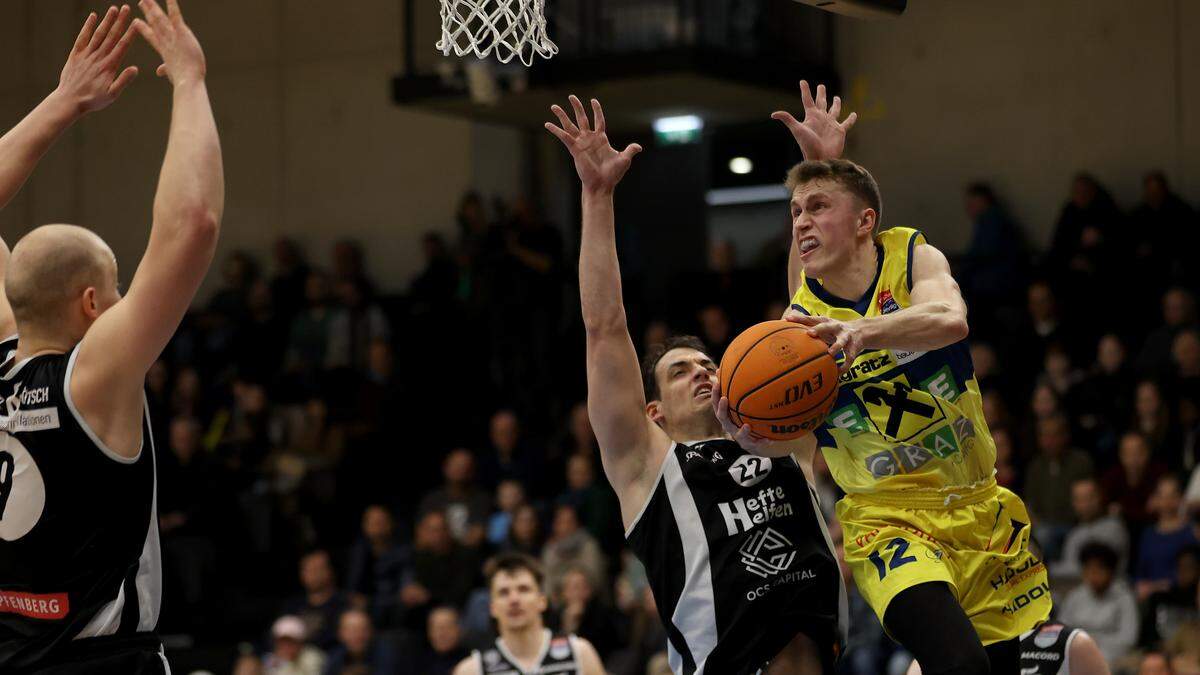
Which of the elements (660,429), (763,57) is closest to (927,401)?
(660,429)

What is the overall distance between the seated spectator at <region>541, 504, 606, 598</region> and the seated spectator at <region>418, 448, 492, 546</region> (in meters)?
1.11

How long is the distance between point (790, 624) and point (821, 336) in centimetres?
114

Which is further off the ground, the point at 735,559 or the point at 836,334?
the point at 836,334

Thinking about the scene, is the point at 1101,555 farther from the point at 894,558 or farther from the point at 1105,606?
the point at 894,558

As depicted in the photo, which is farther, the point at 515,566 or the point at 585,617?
the point at 585,617

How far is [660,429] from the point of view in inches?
230

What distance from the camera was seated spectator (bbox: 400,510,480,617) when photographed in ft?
43.3

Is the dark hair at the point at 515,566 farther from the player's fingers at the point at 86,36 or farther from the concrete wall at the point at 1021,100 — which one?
the concrete wall at the point at 1021,100

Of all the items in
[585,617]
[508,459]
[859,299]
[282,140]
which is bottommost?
[585,617]

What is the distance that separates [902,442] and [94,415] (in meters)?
2.58

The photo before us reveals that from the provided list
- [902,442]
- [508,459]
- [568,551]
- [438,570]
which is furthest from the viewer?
[508,459]

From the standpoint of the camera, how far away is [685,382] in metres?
5.84

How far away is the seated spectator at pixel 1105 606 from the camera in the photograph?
10773 mm

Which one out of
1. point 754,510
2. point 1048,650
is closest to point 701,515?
point 754,510
